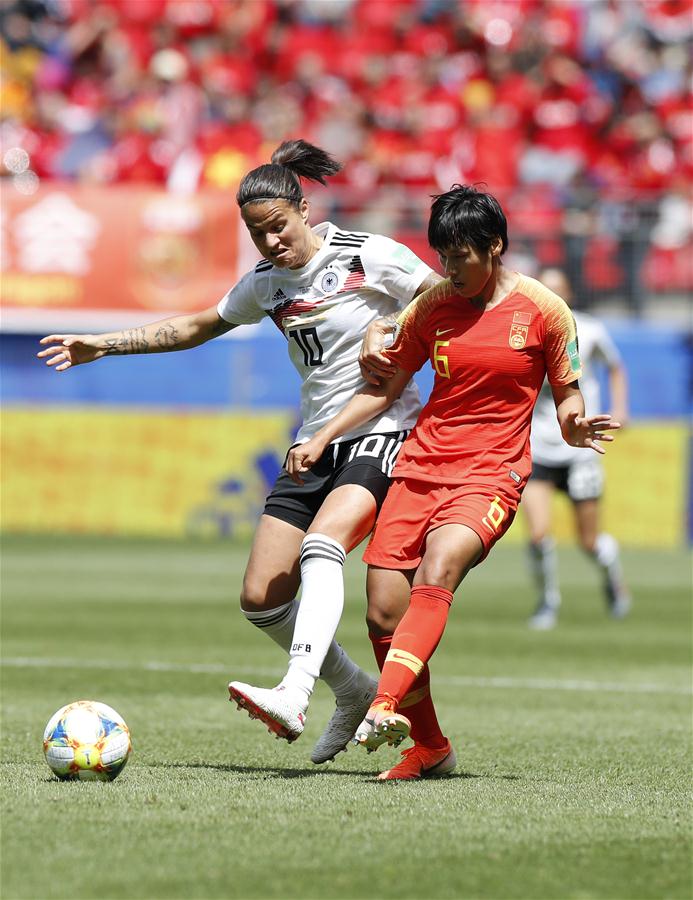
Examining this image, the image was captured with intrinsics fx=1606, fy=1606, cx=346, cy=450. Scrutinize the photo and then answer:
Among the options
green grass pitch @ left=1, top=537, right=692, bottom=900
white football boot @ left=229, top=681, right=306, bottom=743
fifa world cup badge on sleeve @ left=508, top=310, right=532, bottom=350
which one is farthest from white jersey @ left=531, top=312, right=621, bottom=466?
white football boot @ left=229, top=681, right=306, bottom=743

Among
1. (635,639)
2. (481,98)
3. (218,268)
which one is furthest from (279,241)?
(481,98)

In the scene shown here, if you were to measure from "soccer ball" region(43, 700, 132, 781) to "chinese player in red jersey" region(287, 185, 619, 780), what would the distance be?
103 centimetres

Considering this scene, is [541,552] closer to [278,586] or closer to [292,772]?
[278,586]

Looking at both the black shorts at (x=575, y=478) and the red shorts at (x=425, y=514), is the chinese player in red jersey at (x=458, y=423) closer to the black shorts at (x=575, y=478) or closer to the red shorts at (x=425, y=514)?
the red shorts at (x=425, y=514)

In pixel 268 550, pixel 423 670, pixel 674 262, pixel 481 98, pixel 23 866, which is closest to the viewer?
pixel 23 866

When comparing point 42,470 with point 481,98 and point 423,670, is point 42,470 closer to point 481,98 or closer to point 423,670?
point 481,98

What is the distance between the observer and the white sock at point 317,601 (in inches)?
236

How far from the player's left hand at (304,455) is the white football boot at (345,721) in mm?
935

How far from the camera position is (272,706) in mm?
5621

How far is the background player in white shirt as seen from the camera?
42.1 feet

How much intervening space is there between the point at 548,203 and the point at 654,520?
13.8 ft

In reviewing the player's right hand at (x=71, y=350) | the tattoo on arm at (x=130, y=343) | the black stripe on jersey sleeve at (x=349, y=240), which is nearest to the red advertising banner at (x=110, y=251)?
the tattoo on arm at (x=130, y=343)

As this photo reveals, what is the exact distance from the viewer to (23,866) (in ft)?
14.2

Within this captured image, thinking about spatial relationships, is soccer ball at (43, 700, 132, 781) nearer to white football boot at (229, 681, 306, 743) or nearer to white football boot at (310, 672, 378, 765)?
white football boot at (229, 681, 306, 743)
